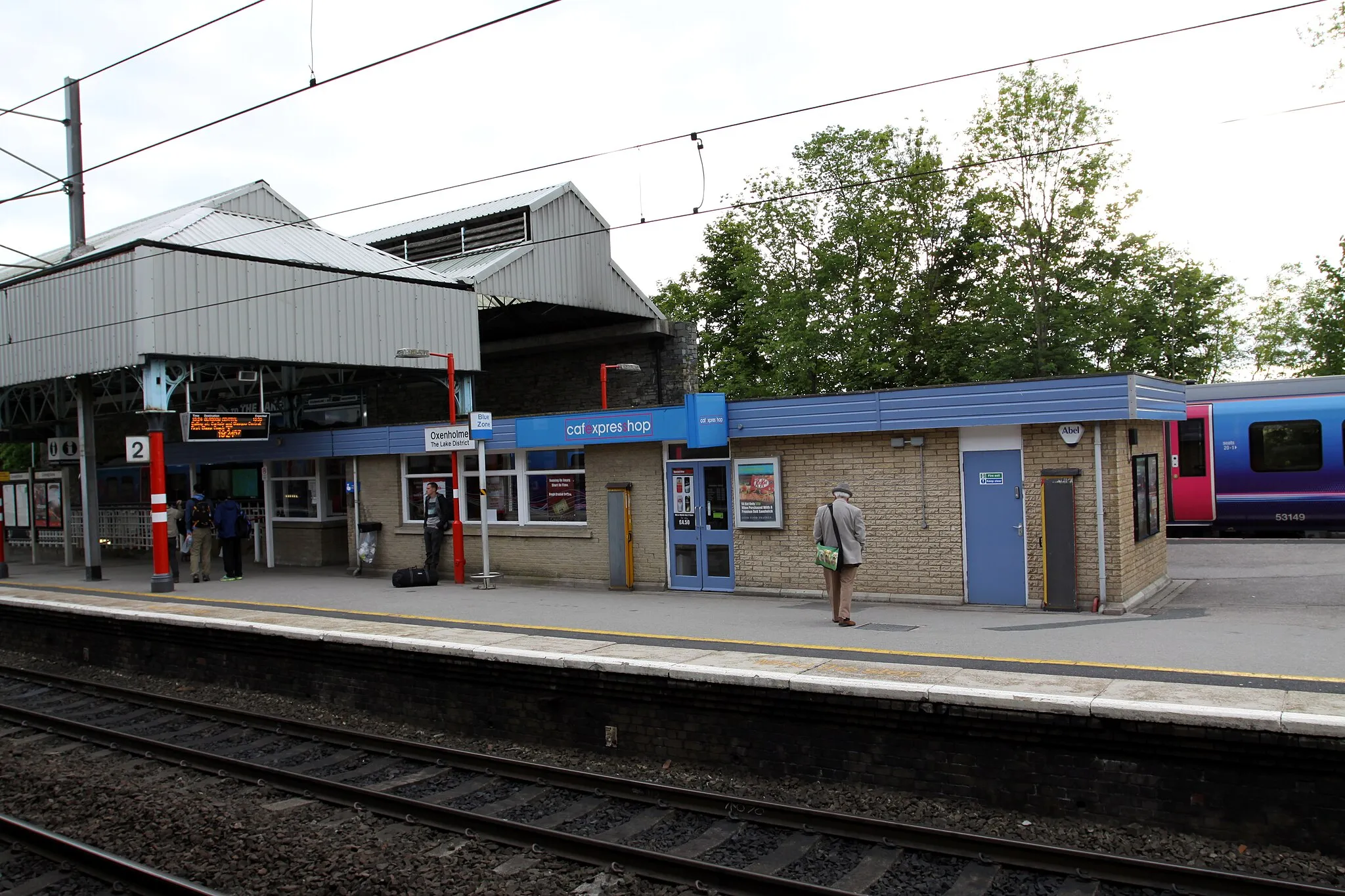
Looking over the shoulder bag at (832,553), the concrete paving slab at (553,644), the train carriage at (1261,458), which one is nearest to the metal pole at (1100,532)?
the shoulder bag at (832,553)

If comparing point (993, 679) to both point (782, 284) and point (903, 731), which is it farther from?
point (782, 284)

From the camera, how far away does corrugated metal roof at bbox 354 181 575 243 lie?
2462 centimetres

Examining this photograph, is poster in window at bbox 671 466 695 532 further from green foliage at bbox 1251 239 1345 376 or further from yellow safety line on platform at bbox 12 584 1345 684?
green foliage at bbox 1251 239 1345 376

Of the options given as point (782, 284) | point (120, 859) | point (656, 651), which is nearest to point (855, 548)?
point (656, 651)

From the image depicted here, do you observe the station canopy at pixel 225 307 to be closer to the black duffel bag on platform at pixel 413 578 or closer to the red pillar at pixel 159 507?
the red pillar at pixel 159 507

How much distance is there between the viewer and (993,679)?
294 inches

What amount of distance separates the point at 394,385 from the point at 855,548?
→ 2046 centimetres

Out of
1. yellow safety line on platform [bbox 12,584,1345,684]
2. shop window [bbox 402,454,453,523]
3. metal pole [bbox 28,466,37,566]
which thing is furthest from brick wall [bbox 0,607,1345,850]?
metal pole [bbox 28,466,37,566]

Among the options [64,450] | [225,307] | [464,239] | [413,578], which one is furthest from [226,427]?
[464,239]

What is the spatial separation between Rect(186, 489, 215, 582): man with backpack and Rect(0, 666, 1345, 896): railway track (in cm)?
728

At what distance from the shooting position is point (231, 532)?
17.8 metres

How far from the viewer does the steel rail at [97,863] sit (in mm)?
6242

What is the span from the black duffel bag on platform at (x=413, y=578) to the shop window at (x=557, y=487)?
1.91 m

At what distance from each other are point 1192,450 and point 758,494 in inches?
454
